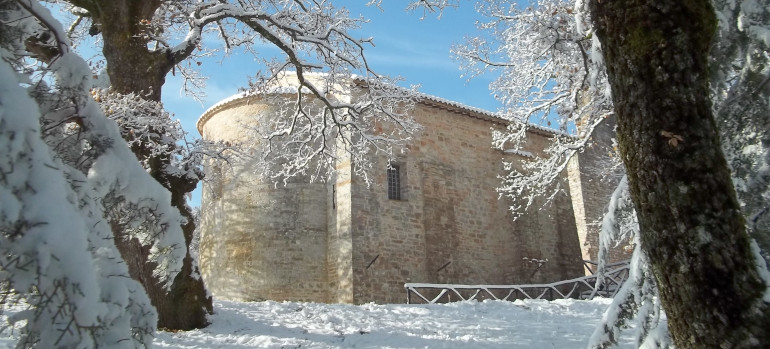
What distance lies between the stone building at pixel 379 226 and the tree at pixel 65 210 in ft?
33.4

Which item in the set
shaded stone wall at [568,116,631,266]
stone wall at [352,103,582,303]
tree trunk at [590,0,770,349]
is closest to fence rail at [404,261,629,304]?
stone wall at [352,103,582,303]

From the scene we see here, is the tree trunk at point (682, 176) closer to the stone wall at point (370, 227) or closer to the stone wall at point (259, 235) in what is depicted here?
the stone wall at point (370, 227)

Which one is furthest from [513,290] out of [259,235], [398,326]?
[398,326]

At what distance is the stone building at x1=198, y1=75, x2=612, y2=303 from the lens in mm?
14305

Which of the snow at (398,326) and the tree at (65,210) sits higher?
the tree at (65,210)

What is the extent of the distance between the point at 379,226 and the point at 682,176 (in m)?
11.9

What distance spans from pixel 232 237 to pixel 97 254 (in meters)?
12.1

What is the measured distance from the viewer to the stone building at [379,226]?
14305mm

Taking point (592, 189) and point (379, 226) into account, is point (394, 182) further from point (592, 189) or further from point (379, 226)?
point (592, 189)

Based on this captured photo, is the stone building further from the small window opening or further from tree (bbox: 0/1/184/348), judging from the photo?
tree (bbox: 0/1/184/348)

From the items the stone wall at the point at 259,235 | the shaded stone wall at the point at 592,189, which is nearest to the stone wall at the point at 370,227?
the stone wall at the point at 259,235

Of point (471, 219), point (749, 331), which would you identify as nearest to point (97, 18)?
point (749, 331)

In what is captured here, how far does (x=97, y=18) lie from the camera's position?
7648mm

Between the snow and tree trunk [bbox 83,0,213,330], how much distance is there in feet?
1.13
